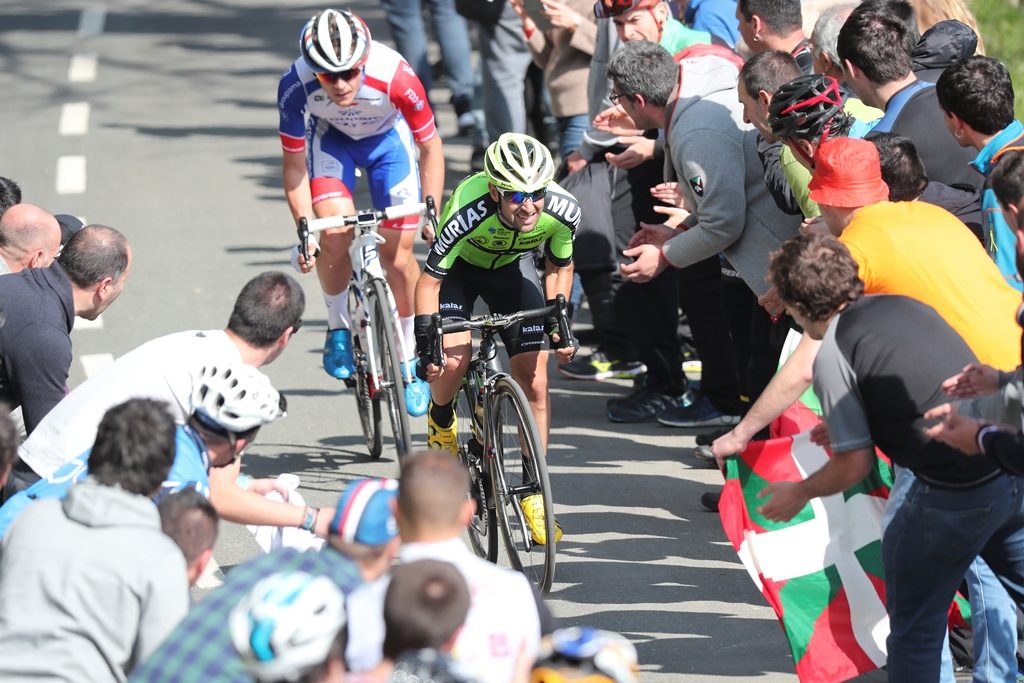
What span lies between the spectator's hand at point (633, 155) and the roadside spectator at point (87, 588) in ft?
15.3

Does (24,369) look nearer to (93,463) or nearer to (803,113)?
(93,463)

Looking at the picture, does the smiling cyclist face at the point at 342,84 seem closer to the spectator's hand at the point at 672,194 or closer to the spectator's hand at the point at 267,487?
the spectator's hand at the point at 672,194

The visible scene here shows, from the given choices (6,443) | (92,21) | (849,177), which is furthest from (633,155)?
(92,21)

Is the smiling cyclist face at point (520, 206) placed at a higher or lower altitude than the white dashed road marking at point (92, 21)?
lower

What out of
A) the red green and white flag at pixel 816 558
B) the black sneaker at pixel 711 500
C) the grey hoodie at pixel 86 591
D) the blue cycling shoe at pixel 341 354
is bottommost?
the black sneaker at pixel 711 500

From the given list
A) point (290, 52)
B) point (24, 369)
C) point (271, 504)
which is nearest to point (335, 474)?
point (24, 369)

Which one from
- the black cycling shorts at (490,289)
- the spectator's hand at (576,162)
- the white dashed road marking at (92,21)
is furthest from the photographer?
the white dashed road marking at (92,21)

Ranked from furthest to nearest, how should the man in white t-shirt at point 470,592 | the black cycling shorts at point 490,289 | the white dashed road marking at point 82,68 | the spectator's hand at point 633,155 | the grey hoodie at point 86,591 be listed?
the white dashed road marking at point 82,68 < the spectator's hand at point 633,155 < the black cycling shorts at point 490,289 < the grey hoodie at point 86,591 < the man in white t-shirt at point 470,592

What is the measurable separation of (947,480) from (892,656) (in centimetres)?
68

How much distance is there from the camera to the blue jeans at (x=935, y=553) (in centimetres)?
456

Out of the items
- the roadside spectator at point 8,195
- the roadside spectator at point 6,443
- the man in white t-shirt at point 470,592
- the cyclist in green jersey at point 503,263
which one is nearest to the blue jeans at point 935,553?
the man in white t-shirt at point 470,592

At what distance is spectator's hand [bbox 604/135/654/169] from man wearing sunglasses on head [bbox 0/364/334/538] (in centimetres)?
377

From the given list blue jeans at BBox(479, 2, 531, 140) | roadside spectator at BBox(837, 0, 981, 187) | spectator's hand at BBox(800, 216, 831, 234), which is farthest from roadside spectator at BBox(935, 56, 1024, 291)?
blue jeans at BBox(479, 2, 531, 140)

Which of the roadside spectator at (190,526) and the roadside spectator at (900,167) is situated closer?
the roadside spectator at (190,526)
